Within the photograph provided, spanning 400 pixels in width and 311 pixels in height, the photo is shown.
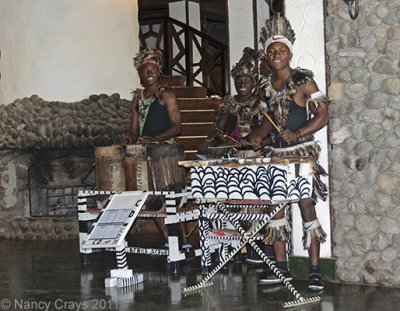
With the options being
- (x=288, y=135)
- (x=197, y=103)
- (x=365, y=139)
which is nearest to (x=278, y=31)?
(x=288, y=135)

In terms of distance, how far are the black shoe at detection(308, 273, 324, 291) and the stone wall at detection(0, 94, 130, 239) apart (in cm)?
464

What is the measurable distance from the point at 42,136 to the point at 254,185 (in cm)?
501

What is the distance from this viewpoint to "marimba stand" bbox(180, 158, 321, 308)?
586 centimetres

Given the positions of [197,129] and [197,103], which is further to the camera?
[197,103]

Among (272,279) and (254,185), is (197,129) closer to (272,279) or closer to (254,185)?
(272,279)

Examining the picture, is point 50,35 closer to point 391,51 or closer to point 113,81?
point 113,81

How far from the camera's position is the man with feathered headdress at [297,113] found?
6262mm

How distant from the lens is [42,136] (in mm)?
10477

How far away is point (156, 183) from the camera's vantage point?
297 inches

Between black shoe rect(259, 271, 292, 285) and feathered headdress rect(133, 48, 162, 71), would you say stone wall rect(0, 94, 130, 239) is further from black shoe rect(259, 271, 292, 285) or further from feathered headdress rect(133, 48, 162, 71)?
black shoe rect(259, 271, 292, 285)

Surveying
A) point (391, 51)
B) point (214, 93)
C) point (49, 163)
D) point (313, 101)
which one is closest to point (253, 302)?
point (313, 101)

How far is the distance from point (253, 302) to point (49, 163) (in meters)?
5.11

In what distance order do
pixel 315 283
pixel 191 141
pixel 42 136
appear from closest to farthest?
pixel 315 283
pixel 42 136
pixel 191 141

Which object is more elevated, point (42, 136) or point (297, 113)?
point (297, 113)
